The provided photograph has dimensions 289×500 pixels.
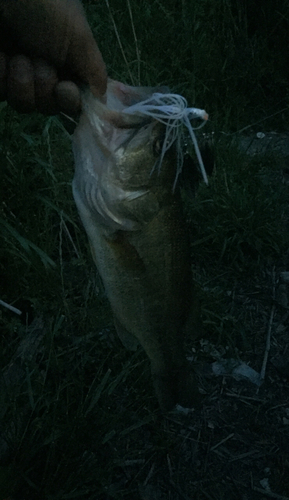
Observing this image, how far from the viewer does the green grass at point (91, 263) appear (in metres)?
2.40

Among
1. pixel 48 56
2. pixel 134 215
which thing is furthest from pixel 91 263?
pixel 48 56

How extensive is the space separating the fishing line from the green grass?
3.60 feet

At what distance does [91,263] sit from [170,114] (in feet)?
5.26

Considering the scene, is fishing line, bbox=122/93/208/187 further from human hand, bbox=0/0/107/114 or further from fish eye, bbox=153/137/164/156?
human hand, bbox=0/0/107/114

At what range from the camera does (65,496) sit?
2266 millimetres

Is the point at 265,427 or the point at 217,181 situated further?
the point at 217,181

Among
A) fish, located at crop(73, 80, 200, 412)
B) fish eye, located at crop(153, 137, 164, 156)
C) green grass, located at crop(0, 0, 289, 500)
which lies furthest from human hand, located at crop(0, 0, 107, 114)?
green grass, located at crop(0, 0, 289, 500)

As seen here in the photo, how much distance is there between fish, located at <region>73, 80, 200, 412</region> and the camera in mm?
1895

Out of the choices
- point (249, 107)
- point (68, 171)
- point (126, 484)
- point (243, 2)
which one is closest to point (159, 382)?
point (126, 484)

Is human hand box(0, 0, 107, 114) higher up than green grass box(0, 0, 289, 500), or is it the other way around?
human hand box(0, 0, 107, 114)

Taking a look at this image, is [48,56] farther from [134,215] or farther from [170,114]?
[134,215]

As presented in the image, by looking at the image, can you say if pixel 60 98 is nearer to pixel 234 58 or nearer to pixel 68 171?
pixel 68 171

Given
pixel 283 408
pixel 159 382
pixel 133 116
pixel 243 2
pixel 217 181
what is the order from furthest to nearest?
pixel 243 2, pixel 217 181, pixel 283 408, pixel 159 382, pixel 133 116

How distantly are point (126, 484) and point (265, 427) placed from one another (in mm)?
716
